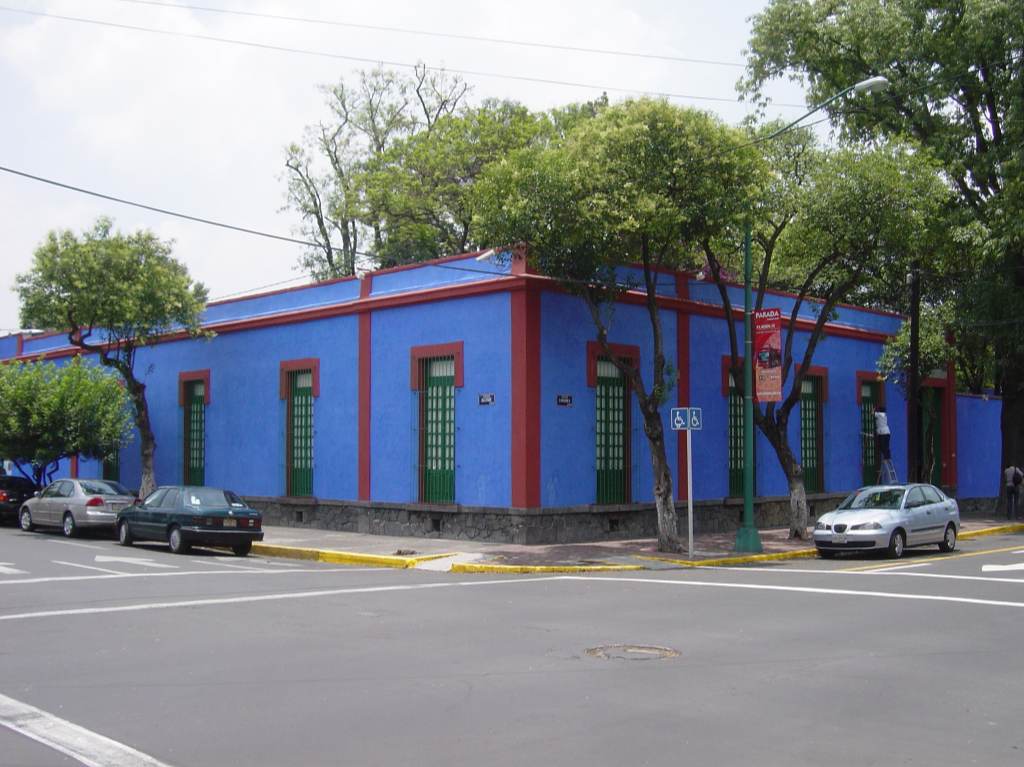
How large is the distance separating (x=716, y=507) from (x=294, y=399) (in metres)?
11.1

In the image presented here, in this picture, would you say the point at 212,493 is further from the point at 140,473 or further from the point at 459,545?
the point at 140,473

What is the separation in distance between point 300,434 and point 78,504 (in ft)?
18.4

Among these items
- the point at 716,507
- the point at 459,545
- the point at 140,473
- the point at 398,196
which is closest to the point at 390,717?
the point at 459,545

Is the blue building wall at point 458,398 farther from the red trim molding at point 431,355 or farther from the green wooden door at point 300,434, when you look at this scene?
the green wooden door at point 300,434

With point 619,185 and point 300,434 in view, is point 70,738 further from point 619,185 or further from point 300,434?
point 300,434

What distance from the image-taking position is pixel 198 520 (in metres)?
21.4

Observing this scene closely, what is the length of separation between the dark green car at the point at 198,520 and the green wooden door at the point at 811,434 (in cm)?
1550

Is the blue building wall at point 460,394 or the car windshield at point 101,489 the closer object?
the blue building wall at point 460,394

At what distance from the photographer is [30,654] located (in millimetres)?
10156

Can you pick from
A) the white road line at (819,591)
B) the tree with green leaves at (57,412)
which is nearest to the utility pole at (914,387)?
the white road line at (819,591)

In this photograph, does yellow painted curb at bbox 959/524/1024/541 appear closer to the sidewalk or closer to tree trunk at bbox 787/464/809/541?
tree trunk at bbox 787/464/809/541

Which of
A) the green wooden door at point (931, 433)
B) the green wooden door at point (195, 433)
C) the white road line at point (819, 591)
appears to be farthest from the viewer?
the green wooden door at point (931, 433)

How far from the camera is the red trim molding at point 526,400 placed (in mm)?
22312

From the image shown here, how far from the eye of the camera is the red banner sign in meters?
22.1
